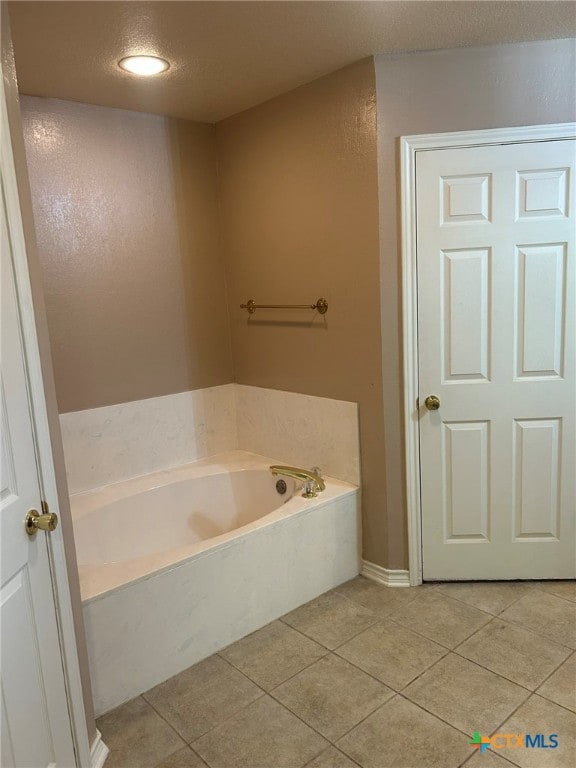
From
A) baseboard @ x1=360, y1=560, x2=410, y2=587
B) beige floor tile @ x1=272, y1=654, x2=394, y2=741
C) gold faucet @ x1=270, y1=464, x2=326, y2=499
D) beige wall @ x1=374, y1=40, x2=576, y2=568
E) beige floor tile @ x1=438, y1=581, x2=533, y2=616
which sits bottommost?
beige floor tile @ x1=272, y1=654, x2=394, y2=741

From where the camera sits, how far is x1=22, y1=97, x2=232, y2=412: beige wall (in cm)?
271

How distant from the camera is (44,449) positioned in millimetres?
1611

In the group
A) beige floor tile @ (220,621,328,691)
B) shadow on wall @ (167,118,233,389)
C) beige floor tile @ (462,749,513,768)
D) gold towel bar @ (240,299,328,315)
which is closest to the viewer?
beige floor tile @ (462,749,513,768)

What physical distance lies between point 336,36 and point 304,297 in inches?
44.9

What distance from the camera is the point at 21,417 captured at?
153cm

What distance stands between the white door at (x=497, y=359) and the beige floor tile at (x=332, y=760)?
1.10 metres

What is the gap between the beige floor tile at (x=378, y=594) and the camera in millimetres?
2592

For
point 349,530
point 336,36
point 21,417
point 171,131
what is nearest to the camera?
point 21,417

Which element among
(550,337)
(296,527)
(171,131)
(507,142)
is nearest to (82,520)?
(296,527)

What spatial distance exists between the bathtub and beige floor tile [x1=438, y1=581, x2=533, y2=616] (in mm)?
478

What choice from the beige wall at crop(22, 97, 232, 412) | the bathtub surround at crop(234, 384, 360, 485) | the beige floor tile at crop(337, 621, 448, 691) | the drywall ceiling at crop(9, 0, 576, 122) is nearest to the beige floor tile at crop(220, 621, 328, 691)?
the beige floor tile at crop(337, 621, 448, 691)

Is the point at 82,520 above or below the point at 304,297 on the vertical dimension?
below

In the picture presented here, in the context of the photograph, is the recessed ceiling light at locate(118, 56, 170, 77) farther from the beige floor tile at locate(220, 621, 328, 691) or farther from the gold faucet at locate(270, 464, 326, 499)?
the beige floor tile at locate(220, 621, 328, 691)

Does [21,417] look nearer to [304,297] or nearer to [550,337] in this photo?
[304,297]
